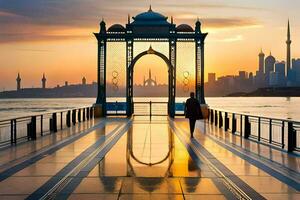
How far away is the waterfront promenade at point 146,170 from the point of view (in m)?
9.97

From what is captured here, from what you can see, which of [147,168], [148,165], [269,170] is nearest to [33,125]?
[148,165]

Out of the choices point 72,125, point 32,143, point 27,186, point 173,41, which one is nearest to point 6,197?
point 27,186

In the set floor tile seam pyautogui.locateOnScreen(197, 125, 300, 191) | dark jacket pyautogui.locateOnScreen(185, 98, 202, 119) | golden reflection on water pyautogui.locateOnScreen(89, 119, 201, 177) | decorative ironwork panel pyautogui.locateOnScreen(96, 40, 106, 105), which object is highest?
decorative ironwork panel pyautogui.locateOnScreen(96, 40, 106, 105)

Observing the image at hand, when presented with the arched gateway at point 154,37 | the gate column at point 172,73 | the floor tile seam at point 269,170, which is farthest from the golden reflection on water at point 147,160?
the arched gateway at point 154,37

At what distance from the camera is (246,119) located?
22.5 meters

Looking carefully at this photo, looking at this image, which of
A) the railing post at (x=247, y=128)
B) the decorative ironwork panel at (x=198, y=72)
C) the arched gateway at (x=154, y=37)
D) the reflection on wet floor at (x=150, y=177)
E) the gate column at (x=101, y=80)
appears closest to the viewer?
the reflection on wet floor at (x=150, y=177)

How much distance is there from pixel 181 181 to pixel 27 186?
3322mm

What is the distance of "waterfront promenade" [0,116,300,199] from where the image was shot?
32.7 ft

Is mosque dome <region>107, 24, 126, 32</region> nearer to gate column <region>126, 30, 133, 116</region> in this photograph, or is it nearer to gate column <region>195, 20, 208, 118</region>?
gate column <region>126, 30, 133, 116</region>

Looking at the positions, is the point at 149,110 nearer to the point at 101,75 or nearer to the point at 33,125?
the point at 101,75

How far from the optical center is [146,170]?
1273cm

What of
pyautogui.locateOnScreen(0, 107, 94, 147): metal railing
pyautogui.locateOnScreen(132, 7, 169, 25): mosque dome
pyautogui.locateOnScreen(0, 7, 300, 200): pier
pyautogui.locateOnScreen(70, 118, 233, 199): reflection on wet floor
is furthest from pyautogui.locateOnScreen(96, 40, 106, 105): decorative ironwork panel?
pyautogui.locateOnScreen(70, 118, 233, 199): reflection on wet floor

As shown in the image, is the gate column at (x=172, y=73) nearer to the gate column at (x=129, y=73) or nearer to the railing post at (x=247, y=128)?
the gate column at (x=129, y=73)

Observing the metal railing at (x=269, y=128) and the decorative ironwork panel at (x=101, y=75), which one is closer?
the metal railing at (x=269, y=128)
